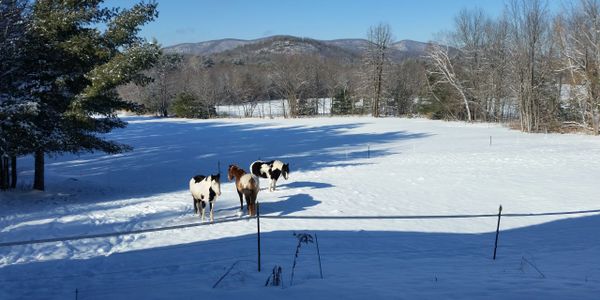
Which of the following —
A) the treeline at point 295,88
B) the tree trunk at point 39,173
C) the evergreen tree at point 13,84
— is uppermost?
the treeline at point 295,88

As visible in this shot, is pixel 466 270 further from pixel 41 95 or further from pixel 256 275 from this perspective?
pixel 41 95

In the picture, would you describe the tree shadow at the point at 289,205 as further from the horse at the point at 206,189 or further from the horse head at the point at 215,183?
the horse head at the point at 215,183

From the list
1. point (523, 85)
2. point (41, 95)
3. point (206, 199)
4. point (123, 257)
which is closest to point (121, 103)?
point (41, 95)

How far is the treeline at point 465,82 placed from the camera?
3953cm

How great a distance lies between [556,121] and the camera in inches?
1676

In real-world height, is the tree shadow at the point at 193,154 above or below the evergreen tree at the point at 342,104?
below

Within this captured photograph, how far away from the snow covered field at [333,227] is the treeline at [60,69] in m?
2.53

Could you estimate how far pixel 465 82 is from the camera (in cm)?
5944

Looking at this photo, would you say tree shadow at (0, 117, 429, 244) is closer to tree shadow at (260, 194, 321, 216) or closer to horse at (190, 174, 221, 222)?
tree shadow at (260, 194, 321, 216)

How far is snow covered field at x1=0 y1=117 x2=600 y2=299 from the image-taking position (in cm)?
712

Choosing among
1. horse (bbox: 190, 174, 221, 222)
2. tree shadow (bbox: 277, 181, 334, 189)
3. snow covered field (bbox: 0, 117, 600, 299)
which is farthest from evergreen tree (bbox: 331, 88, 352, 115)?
horse (bbox: 190, 174, 221, 222)

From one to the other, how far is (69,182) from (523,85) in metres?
39.1

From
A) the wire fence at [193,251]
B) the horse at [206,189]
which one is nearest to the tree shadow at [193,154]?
the horse at [206,189]

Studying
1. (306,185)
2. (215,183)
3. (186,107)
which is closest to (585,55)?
(306,185)
